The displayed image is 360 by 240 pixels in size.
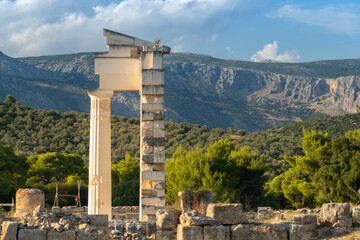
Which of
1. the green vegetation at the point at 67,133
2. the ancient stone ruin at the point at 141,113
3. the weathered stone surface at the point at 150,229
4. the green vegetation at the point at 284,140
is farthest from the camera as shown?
the green vegetation at the point at 67,133

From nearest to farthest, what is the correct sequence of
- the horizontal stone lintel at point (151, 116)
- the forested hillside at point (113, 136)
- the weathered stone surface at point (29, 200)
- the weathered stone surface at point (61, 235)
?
1. the weathered stone surface at point (61, 235)
2. the weathered stone surface at point (29, 200)
3. the horizontal stone lintel at point (151, 116)
4. the forested hillside at point (113, 136)

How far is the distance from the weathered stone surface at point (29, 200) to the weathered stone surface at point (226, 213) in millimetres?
4484

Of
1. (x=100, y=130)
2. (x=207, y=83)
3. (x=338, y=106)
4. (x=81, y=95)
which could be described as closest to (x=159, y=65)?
(x=100, y=130)

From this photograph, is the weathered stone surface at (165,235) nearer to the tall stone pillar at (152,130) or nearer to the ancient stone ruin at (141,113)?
the ancient stone ruin at (141,113)

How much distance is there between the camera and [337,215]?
14.9 m

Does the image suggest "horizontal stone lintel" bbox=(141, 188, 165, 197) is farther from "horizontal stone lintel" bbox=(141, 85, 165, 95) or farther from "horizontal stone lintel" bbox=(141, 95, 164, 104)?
"horizontal stone lintel" bbox=(141, 85, 165, 95)

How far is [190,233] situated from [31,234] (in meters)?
3.18

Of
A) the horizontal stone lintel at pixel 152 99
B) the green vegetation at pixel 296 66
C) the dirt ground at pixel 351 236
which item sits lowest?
the dirt ground at pixel 351 236

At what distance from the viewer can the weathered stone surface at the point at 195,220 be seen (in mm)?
12703

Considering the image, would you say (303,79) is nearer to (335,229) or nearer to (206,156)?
(206,156)

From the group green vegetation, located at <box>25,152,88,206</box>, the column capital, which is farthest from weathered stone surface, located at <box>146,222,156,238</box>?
green vegetation, located at <box>25,152,88,206</box>

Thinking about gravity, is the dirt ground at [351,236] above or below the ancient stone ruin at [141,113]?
below

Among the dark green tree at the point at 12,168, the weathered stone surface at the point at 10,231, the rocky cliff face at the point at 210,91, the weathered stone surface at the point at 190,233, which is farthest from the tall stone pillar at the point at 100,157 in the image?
the rocky cliff face at the point at 210,91

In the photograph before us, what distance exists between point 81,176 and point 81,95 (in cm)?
5166
